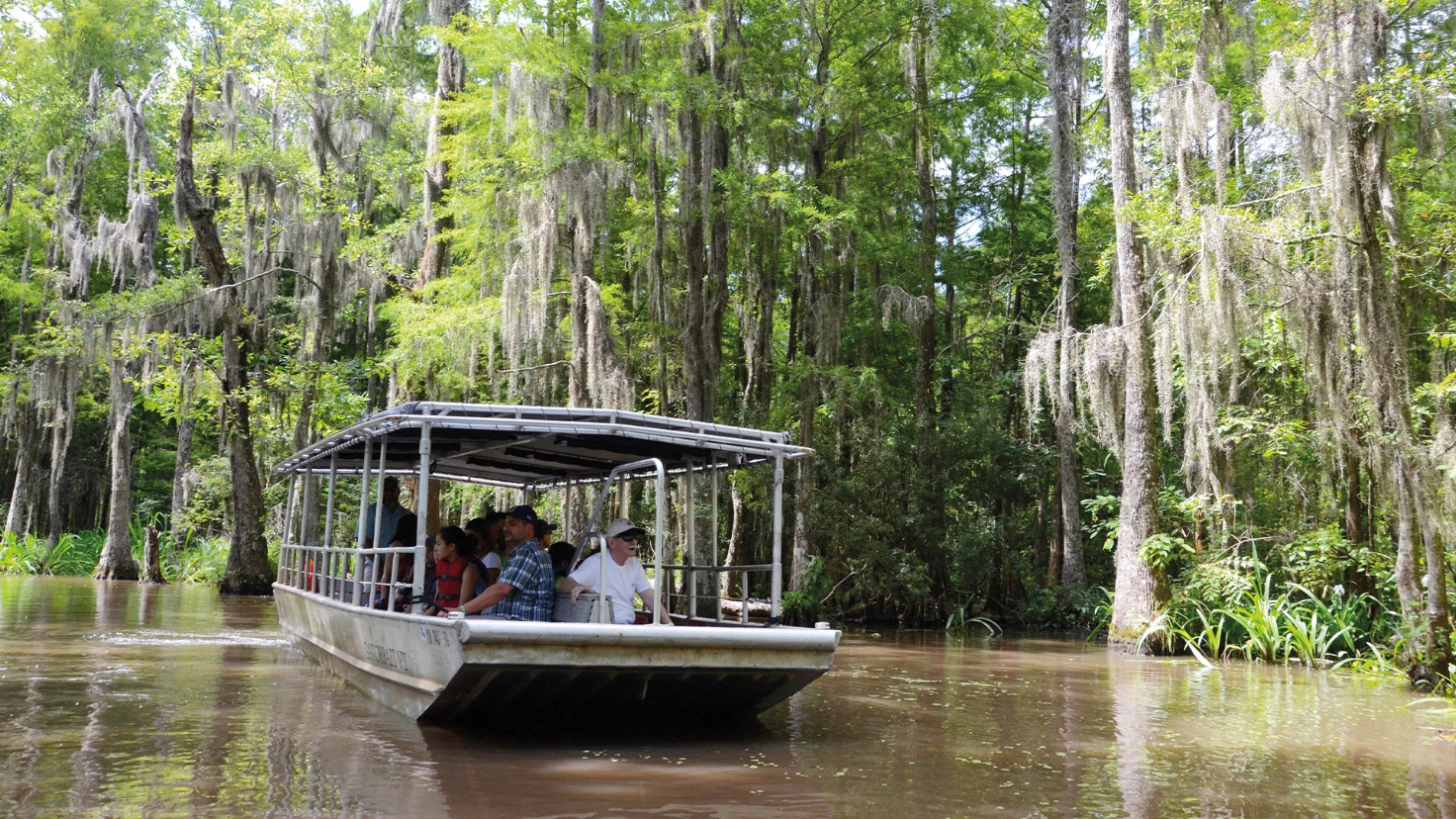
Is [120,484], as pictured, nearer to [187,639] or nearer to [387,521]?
[187,639]

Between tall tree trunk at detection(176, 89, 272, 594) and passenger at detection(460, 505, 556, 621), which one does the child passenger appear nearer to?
passenger at detection(460, 505, 556, 621)

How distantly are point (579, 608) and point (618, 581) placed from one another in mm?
349

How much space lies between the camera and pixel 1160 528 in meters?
17.6

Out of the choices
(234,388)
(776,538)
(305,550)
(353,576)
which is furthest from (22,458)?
(776,538)

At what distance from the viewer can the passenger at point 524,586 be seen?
847cm

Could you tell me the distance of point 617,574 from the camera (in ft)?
28.7

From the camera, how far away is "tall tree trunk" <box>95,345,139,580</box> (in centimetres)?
2605

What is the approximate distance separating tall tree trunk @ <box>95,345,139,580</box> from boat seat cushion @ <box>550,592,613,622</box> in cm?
1953

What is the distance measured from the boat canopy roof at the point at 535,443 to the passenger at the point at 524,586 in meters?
0.86

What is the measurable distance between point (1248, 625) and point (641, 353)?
11.5m

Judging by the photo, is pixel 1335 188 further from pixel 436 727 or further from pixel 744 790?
pixel 436 727

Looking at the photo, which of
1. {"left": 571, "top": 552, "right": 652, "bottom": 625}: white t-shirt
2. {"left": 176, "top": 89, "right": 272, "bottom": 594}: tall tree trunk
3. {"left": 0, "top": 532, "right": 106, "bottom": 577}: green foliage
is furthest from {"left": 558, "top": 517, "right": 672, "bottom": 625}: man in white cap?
{"left": 0, "top": 532, "right": 106, "bottom": 577}: green foliage

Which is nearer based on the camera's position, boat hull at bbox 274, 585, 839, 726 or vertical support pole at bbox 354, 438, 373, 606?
boat hull at bbox 274, 585, 839, 726

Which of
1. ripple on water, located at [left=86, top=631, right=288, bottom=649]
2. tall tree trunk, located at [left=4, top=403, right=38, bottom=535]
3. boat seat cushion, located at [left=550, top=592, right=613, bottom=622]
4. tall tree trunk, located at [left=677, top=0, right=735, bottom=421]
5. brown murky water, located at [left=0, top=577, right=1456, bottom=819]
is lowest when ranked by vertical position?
brown murky water, located at [left=0, top=577, right=1456, bottom=819]
